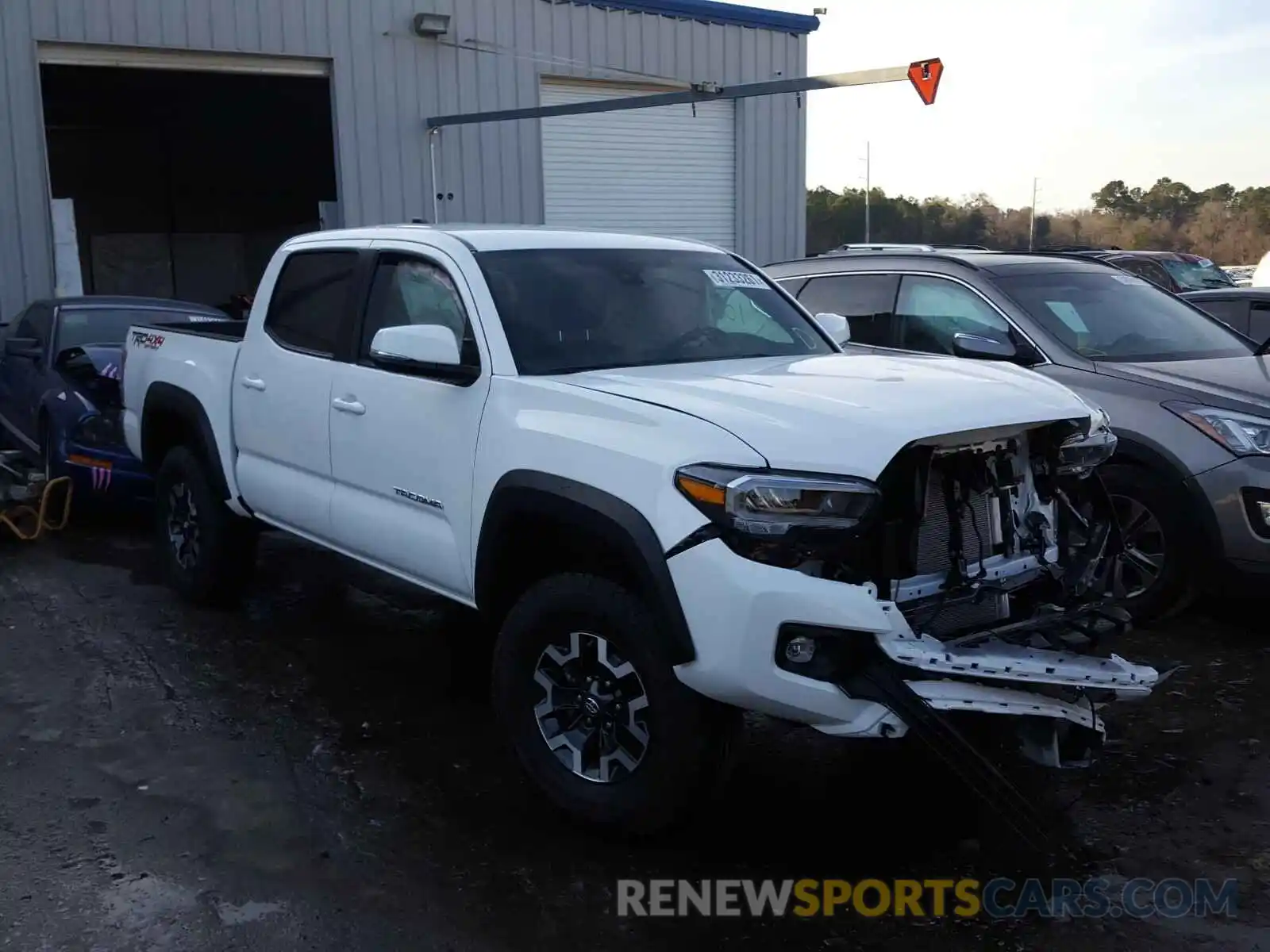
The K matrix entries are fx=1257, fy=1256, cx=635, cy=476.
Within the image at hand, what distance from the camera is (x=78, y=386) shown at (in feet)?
29.0

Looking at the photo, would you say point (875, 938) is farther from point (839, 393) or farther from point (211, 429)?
point (211, 429)

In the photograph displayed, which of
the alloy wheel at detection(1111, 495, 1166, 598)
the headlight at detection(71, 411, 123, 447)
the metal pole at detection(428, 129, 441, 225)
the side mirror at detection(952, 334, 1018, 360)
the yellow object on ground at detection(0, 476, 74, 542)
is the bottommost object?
the yellow object on ground at detection(0, 476, 74, 542)

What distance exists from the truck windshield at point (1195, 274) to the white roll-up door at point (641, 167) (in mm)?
6491

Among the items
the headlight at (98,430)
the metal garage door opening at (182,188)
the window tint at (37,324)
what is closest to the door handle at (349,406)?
the headlight at (98,430)

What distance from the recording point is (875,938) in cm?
349

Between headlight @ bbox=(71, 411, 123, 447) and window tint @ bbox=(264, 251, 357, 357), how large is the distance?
10.2 feet

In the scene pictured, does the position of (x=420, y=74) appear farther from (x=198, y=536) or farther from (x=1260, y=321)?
(x=198, y=536)

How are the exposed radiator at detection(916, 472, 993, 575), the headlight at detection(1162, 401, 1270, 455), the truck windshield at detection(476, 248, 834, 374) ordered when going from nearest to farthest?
the exposed radiator at detection(916, 472, 993, 575) < the truck windshield at detection(476, 248, 834, 374) < the headlight at detection(1162, 401, 1270, 455)

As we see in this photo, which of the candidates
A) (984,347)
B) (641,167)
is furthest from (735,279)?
(641,167)

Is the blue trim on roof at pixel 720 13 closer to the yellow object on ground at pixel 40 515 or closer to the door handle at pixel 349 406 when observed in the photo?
the yellow object on ground at pixel 40 515

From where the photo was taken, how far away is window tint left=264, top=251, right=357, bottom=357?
546 cm

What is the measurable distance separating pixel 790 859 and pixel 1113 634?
4.03 ft

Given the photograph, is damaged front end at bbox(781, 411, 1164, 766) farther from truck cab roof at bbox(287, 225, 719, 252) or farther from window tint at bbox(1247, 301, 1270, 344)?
window tint at bbox(1247, 301, 1270, 344)

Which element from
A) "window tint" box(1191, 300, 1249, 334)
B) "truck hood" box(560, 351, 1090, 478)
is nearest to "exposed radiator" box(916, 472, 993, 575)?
"truck hood" box(560, 351, 1090, 478)
